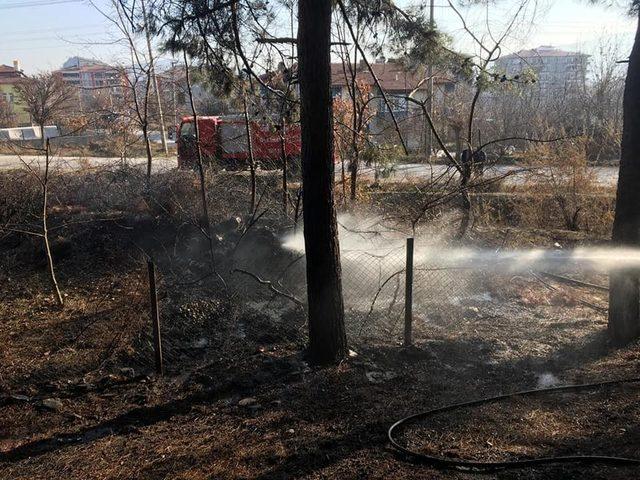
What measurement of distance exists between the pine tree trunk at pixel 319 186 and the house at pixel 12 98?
138 ft

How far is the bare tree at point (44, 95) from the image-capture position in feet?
89.6

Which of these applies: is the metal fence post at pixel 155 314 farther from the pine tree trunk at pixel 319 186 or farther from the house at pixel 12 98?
the house at pixel 12 98

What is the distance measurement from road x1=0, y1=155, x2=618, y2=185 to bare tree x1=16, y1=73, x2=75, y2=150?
20.8 ft

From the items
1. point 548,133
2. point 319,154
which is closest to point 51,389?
point 319,154

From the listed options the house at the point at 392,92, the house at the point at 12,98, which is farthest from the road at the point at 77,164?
the house at the point at 12,98

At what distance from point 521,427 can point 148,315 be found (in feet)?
14.6

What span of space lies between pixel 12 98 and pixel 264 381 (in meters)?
57.9

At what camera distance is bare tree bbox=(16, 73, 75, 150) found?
27.3m

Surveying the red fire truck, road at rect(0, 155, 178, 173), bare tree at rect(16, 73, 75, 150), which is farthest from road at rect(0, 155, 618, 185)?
bare tree at rect(16, 73, 75, 150)

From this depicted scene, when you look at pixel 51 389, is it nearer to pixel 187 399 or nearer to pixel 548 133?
pixel 187 399

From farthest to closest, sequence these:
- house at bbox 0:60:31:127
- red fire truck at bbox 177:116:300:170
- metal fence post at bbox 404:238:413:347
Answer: house at bbox 0:60:31:127 < red fire truck at bbox 177:116:300:170 < metal fence post at bbox 404:238:413:347

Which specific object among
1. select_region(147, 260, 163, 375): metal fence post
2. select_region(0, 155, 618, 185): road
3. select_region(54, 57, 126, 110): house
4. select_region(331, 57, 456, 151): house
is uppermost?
select_region(54, 57, 126, 110): house

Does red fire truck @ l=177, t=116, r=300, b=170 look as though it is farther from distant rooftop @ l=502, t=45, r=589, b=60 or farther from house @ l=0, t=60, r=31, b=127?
house @ l=0, t=60, r=31, b=127

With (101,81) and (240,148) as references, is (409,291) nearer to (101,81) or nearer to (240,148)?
(240,148)
